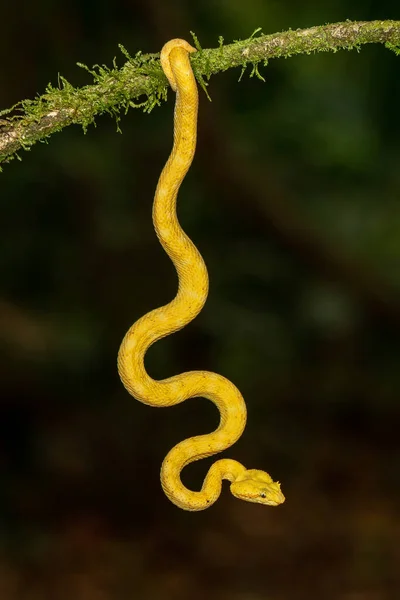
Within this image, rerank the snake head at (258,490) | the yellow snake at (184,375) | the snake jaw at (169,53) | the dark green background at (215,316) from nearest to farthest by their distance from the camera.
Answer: the snake jaw at (169,53) → the yellow snake at (184,375) → the snake head at (258,490) → the dark green background at (215,316)

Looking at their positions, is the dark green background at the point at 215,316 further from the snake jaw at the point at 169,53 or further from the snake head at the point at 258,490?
the snake head at the point at 258,490

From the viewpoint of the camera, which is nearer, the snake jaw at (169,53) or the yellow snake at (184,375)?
the snake jaw at (169,53)

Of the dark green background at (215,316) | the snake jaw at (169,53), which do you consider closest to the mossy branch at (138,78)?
the snake jaw at (169,53)

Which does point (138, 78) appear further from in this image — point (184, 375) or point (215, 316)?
point (215, 316)

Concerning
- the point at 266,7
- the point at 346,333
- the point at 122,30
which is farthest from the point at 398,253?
the point at 122,30

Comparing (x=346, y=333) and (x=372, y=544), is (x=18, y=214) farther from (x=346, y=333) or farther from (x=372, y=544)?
(x=372, y=544)

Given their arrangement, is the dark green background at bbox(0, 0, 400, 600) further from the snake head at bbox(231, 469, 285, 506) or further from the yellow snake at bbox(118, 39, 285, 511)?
the snake head at bbox(231, 469, 285, 506)
